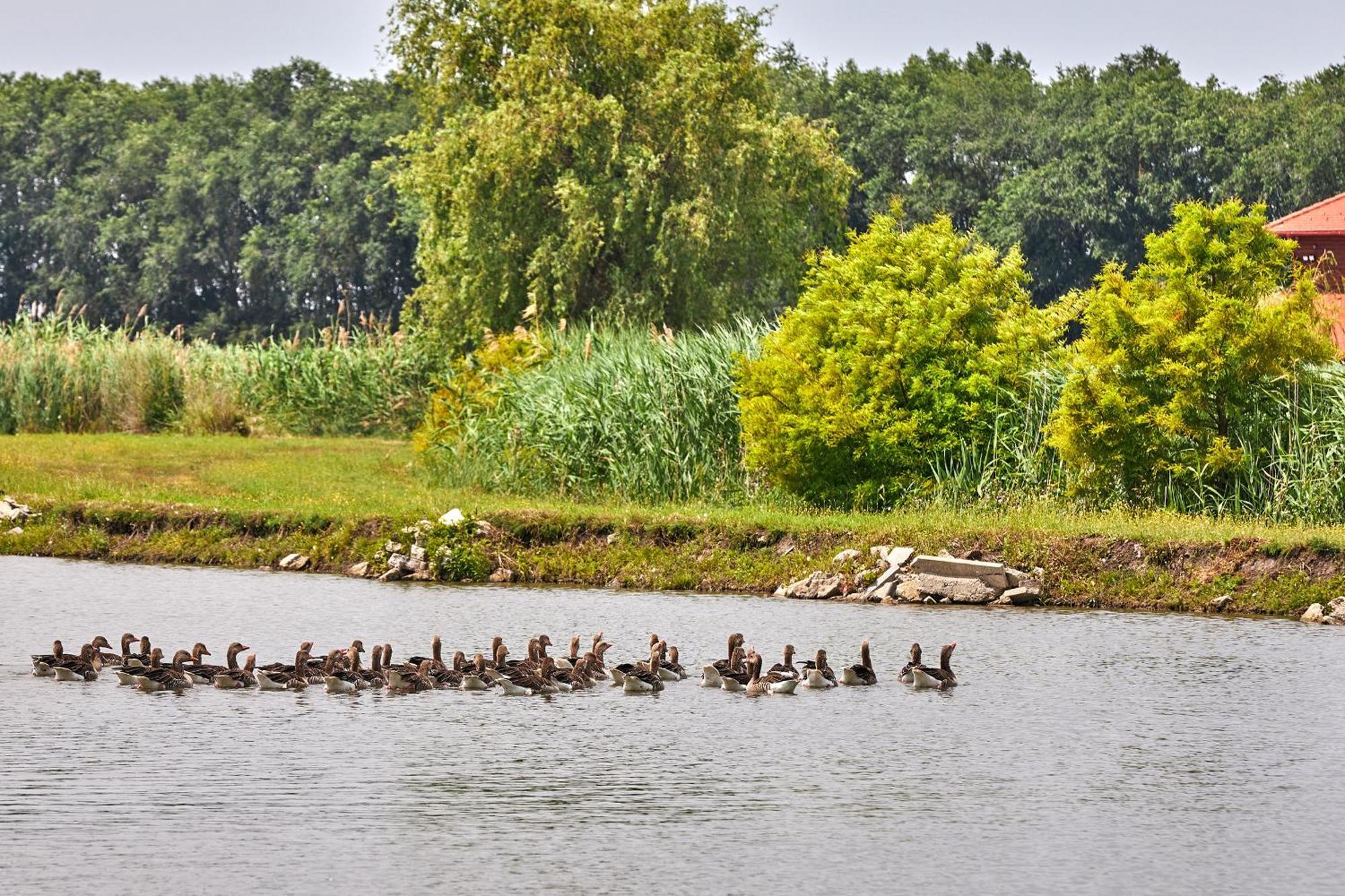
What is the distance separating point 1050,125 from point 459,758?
68767mm

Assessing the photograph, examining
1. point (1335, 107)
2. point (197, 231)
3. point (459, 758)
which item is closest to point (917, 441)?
point (459, 758)

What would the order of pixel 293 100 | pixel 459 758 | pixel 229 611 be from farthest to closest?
pixel 293 100 < pixel 229 611 < pixel 459 758

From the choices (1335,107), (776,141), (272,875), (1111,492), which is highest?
(1335,107)

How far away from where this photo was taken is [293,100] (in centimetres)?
9375

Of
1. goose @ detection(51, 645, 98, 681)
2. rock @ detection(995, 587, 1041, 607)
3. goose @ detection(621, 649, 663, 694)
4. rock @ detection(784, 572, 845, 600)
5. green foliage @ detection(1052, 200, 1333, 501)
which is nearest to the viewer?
goose @ detection(621, 649, 663, 694)

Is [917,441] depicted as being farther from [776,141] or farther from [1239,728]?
[776,141]

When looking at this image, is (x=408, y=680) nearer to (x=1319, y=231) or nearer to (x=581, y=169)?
(x=581, y=169)

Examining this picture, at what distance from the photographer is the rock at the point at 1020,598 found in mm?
22469

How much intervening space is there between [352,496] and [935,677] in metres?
14.0

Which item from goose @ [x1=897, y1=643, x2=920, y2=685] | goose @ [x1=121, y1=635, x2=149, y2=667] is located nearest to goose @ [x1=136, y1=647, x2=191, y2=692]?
goose @ [x1=121, y1=635, x2=149, y2=667]

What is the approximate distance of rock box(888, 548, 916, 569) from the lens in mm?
Result: 23125

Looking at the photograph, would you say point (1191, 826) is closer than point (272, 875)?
No

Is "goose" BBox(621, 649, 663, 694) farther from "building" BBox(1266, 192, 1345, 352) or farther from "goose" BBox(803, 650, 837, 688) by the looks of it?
"building" BBox(1266, 192, 1345, 352)

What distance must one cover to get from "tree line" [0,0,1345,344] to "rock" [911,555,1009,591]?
17020 mm
